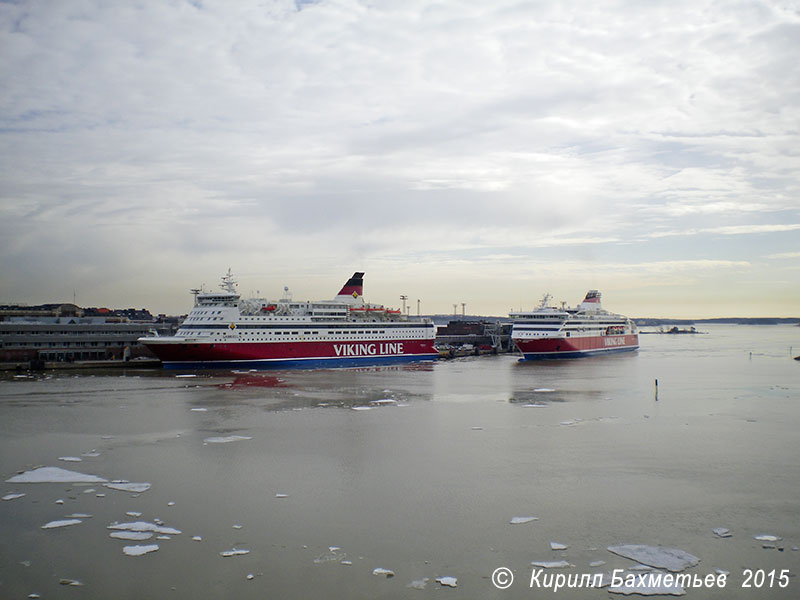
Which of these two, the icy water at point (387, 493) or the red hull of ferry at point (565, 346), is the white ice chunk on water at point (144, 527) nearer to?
the icy water at point (387, 493)

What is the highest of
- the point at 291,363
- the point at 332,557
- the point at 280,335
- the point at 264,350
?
the point at 280,335

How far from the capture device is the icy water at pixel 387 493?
6918mm

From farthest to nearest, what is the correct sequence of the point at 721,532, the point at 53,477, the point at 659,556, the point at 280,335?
the point at 280,335 < the point at 53,477 < the point at 721,532 < the point at 659,556

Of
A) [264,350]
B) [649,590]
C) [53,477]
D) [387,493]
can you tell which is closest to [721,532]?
[649,590]

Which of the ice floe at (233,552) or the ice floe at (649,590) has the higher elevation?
the ice floe at (233,552)

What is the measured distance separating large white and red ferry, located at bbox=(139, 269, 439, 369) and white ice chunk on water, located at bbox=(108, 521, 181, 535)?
24.0m

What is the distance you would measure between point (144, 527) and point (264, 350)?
25030 mm

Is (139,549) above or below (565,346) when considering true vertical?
below

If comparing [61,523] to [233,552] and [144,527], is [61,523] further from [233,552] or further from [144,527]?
[233,552]

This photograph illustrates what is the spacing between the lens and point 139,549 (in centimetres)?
756

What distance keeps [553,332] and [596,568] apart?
37.4 metres

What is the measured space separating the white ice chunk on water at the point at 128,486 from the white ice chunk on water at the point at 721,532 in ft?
29.0

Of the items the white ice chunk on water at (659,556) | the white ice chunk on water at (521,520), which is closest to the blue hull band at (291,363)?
the white ice chunk on water at (521,520)

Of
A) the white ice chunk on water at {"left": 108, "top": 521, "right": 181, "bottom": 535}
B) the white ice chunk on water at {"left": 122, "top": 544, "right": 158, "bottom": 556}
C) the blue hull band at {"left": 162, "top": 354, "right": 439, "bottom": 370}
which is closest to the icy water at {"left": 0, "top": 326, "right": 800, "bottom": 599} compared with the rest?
the white ice chunk on water at {"left": 122, "top": 544, "right": 158, "bottom": 556}
